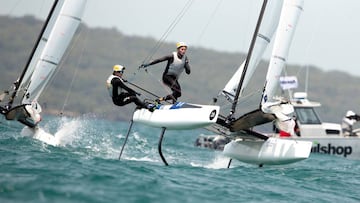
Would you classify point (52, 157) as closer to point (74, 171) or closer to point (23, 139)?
point (74, 171)

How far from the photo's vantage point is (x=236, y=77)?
40.9 feet

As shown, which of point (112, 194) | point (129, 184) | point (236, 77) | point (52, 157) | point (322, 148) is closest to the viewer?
point (112, 194)

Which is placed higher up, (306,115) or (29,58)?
(306,115)

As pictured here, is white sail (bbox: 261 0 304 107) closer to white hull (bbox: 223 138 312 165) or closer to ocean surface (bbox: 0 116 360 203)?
white hull (bbox: 223 138 312 165)

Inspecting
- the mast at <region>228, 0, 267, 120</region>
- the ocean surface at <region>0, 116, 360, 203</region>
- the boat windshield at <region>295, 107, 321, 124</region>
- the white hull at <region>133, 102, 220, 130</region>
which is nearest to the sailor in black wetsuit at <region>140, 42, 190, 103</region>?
the white hull at <region>133, 102, 220, 130</region>

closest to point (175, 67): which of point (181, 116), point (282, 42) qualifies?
point (181, 116)

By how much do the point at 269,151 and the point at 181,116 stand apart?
1844 mm

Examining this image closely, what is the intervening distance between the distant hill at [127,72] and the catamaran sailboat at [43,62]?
66683mm

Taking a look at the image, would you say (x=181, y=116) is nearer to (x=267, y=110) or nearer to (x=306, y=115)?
(x=267, y=110)

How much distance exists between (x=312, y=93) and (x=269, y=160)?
117 meters

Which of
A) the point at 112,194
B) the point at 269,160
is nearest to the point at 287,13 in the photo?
the point at 269,160

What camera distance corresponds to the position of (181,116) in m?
10.9

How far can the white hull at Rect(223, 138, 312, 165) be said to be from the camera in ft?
37.0

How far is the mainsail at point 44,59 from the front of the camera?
13875mm
